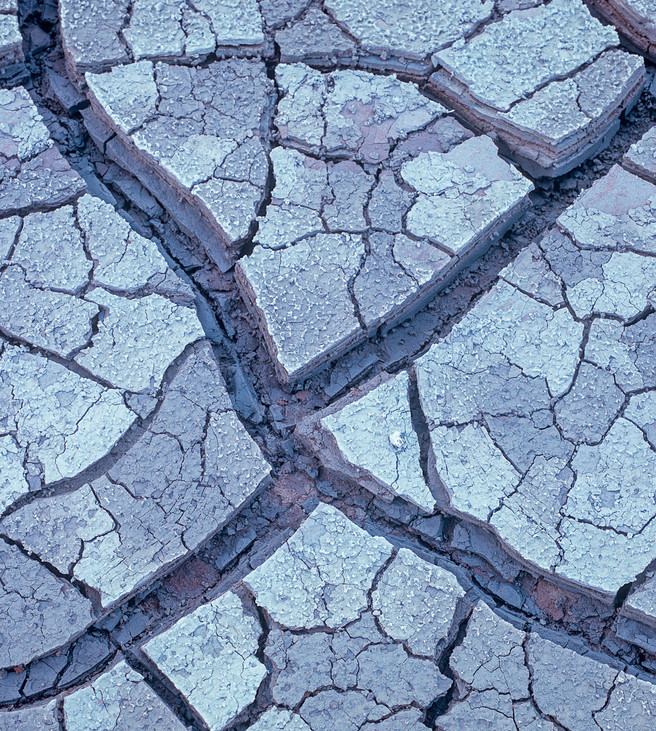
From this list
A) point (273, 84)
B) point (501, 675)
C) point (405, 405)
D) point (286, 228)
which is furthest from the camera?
point (273, 84)

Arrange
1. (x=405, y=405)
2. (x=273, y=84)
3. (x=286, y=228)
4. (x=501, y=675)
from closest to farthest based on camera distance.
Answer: (x=501, y=675), (x=405, y=405), (x=286, y=228), (x=273, y=84)

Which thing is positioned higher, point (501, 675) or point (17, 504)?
point (17, 504)

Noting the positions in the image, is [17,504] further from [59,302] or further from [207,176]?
[207,176]

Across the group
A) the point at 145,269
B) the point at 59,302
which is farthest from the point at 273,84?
the point at 59,302

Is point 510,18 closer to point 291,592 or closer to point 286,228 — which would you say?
point 286,228

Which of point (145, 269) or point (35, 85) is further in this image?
point (35, 85)

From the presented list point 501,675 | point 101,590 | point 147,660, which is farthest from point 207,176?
point 501,675

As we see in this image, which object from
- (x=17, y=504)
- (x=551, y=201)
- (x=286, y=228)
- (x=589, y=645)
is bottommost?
(x=589, y=645)
